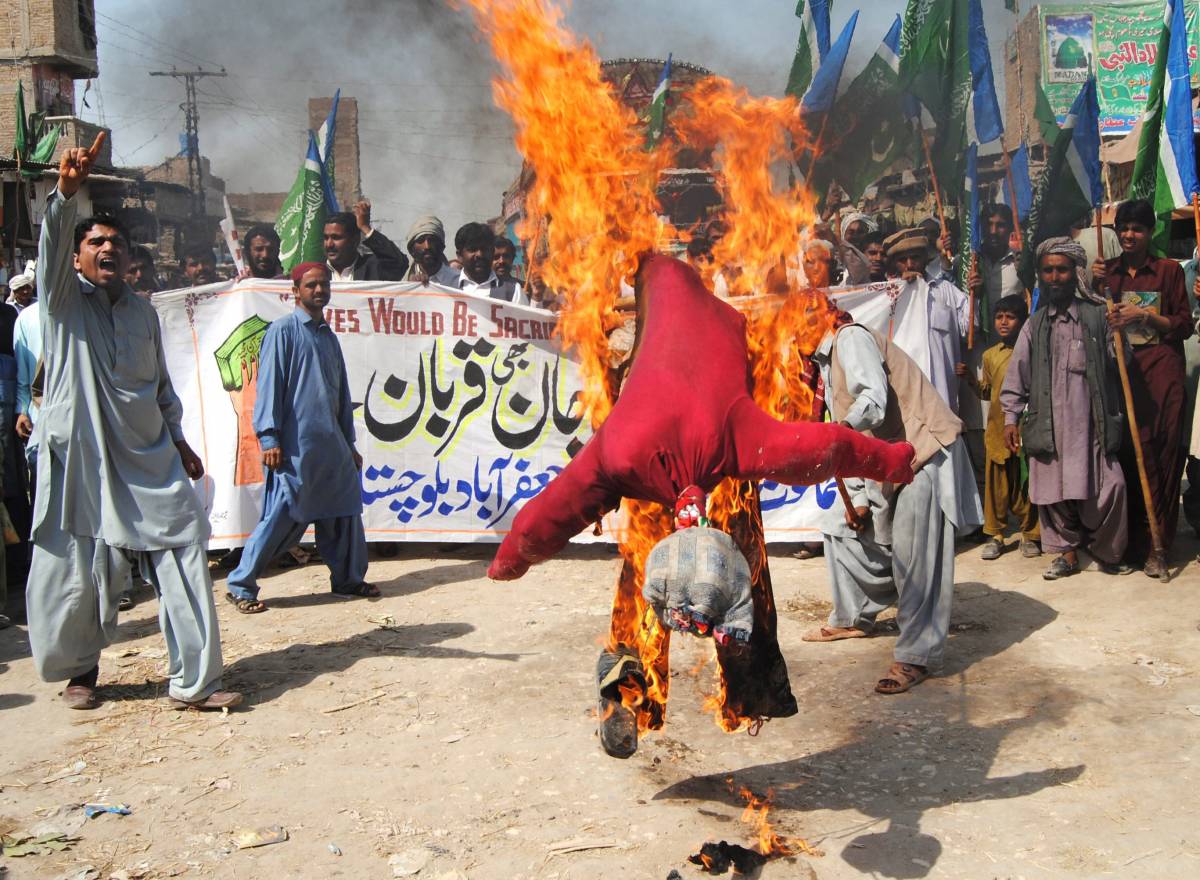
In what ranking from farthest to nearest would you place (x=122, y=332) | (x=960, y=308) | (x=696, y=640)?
(x=960, y=308), (x=696, y=640), (x=122, y=332)

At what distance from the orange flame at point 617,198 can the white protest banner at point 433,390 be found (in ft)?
11.7

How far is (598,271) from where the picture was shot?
174 inches

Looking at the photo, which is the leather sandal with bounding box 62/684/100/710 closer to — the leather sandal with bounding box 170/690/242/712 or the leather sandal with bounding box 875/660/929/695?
the leather sandal with bounding box 170/690/242/712

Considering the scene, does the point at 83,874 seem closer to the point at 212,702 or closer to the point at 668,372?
the point at 212,702

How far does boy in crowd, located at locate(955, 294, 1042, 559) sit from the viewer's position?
774cm

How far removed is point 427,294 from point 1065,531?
497 cm

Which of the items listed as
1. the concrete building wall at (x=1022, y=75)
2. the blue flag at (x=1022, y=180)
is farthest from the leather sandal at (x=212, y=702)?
the concrete building wall at (x=1022, y=75)

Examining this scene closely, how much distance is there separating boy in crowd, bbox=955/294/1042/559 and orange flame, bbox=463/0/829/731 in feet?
11.8

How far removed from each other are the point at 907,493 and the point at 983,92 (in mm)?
4911

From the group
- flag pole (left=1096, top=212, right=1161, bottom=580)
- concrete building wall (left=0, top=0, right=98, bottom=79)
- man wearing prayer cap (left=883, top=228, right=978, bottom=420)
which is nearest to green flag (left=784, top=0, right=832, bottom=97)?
man wearing prayer cap (left=883, top=228, right=978, bottom=420)

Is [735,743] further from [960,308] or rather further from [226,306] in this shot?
[226,306]

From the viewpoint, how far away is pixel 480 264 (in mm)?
8953

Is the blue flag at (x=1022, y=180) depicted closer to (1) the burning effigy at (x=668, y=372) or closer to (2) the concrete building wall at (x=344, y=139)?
(1) the burning effigy at (x=668, y=372)

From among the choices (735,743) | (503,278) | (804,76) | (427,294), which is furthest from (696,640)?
(804,76)
